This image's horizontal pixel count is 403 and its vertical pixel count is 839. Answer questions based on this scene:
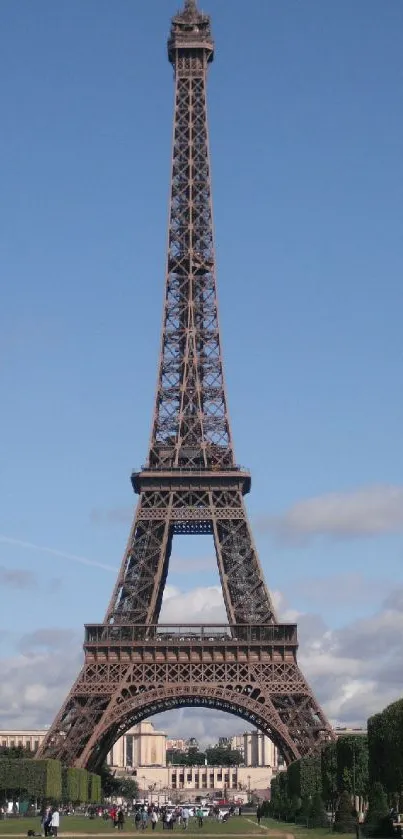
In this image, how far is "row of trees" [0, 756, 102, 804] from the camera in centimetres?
8644

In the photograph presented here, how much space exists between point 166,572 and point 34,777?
69.6 ft

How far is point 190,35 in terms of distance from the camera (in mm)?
112125

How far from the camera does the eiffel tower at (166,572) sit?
307 ft

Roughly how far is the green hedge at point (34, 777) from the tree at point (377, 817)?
995 inches

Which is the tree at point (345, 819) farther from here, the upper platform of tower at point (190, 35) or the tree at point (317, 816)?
the upper platform of tower at point (190, 35)

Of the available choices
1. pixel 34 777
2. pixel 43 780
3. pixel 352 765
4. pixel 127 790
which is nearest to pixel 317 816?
pixel 352 765

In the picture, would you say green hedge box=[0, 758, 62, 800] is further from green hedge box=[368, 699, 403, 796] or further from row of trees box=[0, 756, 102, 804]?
green hedge box=[368, 699, 403, 796]

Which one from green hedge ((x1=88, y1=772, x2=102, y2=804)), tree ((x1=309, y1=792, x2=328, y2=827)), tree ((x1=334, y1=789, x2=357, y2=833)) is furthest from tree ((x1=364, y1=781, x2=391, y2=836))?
green hedge ((x1=88, y1=772, x2=102, y2=804))

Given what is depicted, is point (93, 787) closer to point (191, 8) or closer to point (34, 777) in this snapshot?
point (34, 777)

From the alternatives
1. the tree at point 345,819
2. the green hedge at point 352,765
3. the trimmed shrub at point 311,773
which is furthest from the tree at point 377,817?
the trimmed shrub at point 311,773

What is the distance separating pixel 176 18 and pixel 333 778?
6281 cm

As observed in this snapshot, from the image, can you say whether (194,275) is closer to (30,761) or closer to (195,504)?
(195,504)

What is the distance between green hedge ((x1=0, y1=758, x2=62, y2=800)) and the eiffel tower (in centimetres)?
352

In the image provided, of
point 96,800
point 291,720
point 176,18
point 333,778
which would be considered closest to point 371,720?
point 333,778
